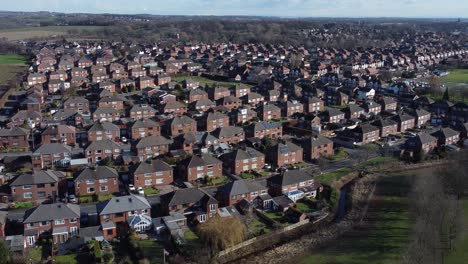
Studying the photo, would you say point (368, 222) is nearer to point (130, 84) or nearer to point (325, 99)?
point (325, 99)

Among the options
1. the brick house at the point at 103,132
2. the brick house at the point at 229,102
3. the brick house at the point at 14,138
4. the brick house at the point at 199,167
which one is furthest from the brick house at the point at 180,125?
the brick house at the point at 14,138

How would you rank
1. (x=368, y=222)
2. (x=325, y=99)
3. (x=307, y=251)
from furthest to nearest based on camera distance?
(x=325, y=99) < (x=368, y=222) < (x=307, y=251)

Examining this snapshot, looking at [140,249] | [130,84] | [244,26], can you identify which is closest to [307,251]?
[140,249]

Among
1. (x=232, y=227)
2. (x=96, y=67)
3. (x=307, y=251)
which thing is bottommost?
(x=307, y=251)

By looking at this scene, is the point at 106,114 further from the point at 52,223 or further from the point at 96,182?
the point at 52,223

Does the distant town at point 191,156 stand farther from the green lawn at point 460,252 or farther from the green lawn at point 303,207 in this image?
the green lawn at point 460,252

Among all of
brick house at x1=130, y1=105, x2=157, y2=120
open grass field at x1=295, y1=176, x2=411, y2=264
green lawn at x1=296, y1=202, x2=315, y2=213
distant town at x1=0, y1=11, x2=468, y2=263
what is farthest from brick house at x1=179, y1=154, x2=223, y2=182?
brick house at x1=130, y1=105, x2=157, y2=120

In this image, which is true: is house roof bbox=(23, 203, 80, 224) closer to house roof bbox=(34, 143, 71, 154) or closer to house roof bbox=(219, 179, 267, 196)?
house roof bbox=(219, 179, 267, 196)
